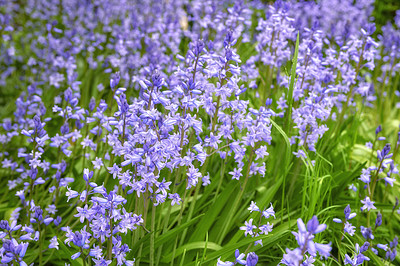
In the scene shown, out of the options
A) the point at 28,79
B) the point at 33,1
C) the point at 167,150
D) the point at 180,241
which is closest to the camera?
the point at 167,150

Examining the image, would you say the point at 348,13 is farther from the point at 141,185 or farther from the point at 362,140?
the point at 141,185

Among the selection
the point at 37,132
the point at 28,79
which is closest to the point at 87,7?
the point at 28,79

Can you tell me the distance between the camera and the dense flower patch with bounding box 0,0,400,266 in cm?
245

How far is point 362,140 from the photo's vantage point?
17.4 ft

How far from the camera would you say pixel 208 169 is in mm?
3918


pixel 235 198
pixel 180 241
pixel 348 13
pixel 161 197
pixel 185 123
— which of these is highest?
pixel 348 13

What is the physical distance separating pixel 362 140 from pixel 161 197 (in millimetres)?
3718

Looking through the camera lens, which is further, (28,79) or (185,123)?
(28,79)

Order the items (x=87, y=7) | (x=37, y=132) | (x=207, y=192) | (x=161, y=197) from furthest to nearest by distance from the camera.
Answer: (x=87, y=7) → (x=207, y=192) → (x=37, y=132) → (x=161, y=197)

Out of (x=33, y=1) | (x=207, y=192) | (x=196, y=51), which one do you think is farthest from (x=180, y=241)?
(x=33, y=1)

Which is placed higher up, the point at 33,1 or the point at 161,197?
the point at 33,1

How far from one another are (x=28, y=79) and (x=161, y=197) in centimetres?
459

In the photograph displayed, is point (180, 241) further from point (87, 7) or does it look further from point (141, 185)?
point (87, 7)

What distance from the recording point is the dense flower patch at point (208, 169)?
2445 millimetres
